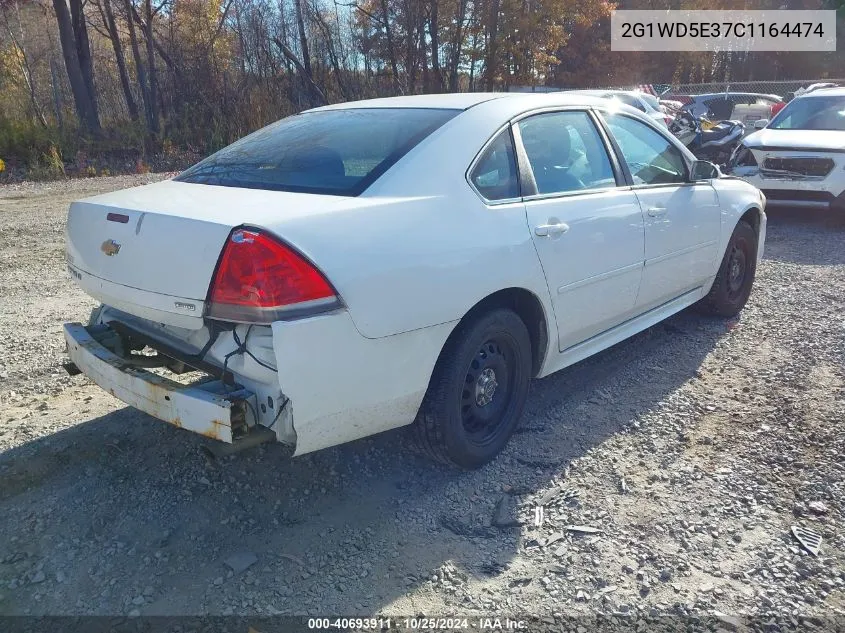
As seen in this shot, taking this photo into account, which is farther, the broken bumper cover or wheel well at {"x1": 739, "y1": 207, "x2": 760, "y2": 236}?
wheel well at {"x1": 739, "y1": 207, "x2": 760, "y2": 236}

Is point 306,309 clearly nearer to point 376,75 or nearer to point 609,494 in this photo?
point 609,494

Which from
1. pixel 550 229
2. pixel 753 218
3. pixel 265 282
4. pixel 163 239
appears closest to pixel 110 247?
pixel 163 239

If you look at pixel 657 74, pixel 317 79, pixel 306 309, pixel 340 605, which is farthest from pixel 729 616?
pixel 657 74

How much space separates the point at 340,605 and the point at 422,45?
Answer: 2166 cm

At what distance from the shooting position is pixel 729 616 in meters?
2.45

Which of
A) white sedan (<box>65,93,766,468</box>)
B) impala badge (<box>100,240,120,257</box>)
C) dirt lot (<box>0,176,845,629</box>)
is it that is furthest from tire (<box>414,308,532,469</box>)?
impala badge (<box>100,240,120,257</box>)

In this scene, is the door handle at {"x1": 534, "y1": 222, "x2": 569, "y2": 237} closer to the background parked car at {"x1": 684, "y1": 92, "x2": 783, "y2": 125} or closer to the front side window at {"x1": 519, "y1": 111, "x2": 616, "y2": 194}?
the front side window at {"x1": 519, "y1": 111, "x2": 616, "y2": 194}

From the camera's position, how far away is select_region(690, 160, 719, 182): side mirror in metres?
4.59

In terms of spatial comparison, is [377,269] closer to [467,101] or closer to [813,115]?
[467,101]

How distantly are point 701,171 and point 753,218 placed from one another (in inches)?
44.1

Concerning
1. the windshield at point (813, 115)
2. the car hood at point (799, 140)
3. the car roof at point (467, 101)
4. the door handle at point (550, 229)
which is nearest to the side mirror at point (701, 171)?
the car roof at point (467, 101)

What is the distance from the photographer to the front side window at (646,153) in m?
4.19

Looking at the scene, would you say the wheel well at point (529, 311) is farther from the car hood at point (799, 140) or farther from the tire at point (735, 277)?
the car hood at point (799, 140)

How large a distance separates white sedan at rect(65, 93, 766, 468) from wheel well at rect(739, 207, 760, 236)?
5.15 ft
